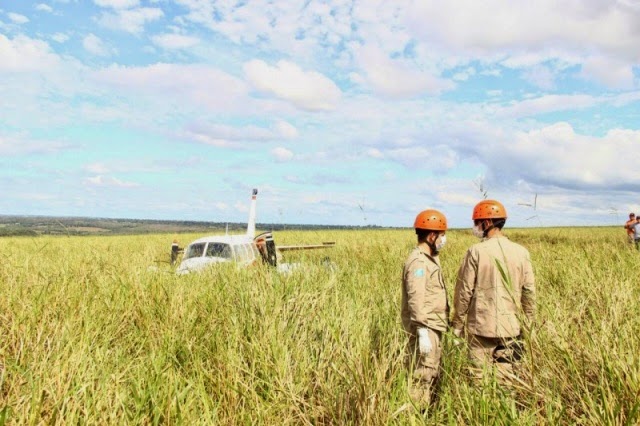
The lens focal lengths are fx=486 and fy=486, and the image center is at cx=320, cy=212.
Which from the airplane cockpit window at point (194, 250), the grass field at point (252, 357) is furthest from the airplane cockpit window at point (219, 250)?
the grass field at point (252, 357)

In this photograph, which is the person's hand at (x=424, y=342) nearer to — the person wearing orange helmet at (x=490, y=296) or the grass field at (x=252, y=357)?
the grass field at (x=252, y=357)

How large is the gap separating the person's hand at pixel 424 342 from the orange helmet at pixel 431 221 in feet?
3.52

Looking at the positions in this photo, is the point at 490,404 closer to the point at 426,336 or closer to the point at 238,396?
the point at 426,336

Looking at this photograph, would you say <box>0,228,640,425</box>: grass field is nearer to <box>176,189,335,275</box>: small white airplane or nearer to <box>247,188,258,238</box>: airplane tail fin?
<box>176,189,335,275</box>: small white airplane

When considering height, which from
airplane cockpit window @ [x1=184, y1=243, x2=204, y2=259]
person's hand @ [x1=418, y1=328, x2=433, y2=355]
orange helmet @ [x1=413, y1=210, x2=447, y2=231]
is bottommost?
person's hand @ [x1=418, y1=328, x2=433, y2=355]

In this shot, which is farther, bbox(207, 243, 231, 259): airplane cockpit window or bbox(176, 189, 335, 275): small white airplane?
bbox(207, 243, 231, 259): airplane cockpit window

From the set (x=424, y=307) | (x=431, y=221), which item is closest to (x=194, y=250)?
(x=431, y=221)

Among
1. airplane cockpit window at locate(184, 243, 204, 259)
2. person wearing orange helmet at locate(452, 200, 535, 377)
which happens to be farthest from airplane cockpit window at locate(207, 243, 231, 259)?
person wearing orange helmet at locate(452, 200, 535, 377)

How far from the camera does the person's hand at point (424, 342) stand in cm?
443

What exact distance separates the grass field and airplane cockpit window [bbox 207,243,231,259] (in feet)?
14.8

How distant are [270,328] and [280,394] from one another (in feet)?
2.90

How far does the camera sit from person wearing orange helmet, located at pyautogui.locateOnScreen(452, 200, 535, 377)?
4566 mm

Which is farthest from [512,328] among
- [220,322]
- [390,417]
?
[220,322]

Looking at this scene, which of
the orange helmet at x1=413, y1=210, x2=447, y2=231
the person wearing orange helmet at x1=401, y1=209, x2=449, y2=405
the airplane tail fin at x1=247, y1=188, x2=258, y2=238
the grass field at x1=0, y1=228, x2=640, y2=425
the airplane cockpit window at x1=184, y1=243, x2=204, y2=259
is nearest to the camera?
the grass field at x1=0, y1=228, x2=640, y2=425
